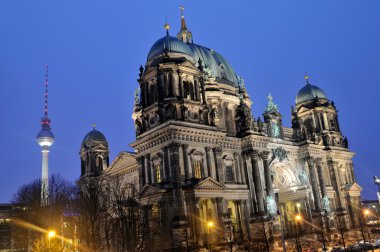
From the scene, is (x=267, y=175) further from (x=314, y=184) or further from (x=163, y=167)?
(x=163, y=167)

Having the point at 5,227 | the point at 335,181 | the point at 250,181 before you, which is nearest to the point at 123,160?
the point at 250,181

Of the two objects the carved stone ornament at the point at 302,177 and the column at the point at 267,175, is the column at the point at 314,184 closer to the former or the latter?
the carved stone ornament at the point at 302,177

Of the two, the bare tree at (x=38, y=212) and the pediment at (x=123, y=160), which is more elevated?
the pediment at (x=123, y=160)

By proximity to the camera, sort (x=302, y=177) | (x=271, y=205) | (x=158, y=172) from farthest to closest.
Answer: (x=302, y=177) → (x=271, y=205) → (x=158, y=172)

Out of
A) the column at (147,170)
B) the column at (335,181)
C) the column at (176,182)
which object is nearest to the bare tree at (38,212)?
the column at (147,170)

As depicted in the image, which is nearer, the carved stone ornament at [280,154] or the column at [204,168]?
the column at [204,168]

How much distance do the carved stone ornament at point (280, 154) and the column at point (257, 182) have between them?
19.9 feet

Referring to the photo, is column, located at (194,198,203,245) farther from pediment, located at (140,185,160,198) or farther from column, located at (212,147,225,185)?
column, located at (212,147,225,185)

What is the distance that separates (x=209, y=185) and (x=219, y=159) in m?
5.58

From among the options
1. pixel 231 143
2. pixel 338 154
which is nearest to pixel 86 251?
pixel 231 143

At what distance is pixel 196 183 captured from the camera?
4691cm

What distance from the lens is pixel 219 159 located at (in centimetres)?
5284

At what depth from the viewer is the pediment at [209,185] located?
1850 inches

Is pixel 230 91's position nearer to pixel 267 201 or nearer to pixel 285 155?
pixel 285 155
